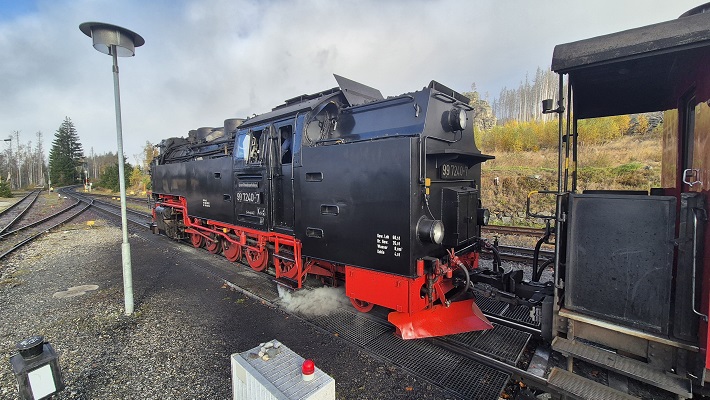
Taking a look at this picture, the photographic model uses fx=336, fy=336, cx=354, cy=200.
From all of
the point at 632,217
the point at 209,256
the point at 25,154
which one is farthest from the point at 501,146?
the point at 25,154

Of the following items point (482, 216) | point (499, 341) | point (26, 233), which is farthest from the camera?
point (26, 233)

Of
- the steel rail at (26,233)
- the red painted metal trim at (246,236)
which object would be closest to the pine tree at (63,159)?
the steel rail at (26,233)

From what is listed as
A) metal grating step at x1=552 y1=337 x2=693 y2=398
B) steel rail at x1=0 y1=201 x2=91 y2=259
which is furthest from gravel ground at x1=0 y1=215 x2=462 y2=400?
steel rail at x1=0 y1=201 x2=91 y2=259

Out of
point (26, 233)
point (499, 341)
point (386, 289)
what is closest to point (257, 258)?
point (386, 289)

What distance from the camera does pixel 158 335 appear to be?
441 cm

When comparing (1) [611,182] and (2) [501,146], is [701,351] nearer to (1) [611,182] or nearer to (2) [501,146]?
(1) [611,182]

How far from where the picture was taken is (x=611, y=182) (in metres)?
12.6

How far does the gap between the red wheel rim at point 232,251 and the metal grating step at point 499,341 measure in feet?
17.0

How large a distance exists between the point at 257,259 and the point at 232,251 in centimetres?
121

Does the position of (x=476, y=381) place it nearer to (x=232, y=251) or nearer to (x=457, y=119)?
(x=457, y=119)

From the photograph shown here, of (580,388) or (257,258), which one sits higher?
(257,258)

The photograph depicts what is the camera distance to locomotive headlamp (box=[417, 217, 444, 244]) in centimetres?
386

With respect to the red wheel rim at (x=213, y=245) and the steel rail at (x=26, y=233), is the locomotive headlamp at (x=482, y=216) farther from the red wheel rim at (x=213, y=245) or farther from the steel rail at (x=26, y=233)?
the steel rail at (x=26, y=233)

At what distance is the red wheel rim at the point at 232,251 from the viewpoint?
760 cm
